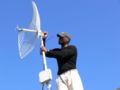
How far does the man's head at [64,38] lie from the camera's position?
9062 mm

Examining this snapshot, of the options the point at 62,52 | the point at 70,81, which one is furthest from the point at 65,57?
the point at 70,81

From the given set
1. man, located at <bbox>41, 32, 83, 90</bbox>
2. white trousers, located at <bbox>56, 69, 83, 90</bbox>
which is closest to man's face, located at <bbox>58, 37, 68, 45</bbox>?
man, located at <bbox>41, 32, 83, 90</bbox>

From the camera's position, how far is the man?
8.93m

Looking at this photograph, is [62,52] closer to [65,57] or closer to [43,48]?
[65,57]

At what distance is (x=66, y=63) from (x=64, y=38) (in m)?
0.53

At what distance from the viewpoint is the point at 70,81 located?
29.3ft

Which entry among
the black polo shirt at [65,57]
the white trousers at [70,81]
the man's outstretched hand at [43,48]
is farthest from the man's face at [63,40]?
the white trousers at [70,81]

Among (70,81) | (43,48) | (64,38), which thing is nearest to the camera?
(70,81)

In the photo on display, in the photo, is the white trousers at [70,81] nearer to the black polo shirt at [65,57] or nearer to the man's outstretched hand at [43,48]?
the black polo shirt at [65,57]

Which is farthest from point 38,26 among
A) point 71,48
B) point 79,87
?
point 79,87

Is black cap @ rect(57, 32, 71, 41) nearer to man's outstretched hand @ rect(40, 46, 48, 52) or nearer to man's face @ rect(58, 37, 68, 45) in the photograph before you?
man's face @ rect(58, 37, 68, 45)

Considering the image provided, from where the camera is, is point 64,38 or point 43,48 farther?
point 43,48

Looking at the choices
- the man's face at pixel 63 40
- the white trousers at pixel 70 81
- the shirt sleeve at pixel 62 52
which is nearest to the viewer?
the white trousers at pixel 70 81

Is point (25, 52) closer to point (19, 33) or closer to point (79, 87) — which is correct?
point (19, 33)
